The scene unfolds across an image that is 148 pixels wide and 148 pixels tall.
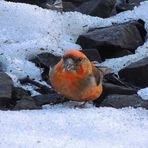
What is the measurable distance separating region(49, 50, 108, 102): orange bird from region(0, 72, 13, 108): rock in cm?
50

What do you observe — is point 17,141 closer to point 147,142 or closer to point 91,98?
point 147,142

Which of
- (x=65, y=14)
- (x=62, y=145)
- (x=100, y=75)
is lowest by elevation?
(x=65, y=14)

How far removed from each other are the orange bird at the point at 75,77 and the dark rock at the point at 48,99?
0.31 metres

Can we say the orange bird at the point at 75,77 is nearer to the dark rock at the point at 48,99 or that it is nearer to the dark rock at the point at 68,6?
the dark rock at the point at 48,99

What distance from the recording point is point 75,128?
3.95 metres

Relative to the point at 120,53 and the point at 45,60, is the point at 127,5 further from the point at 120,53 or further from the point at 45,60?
the point at 45,60

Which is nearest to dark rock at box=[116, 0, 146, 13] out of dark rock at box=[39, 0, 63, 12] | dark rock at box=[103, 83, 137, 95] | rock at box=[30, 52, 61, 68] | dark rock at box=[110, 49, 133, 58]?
dark rock at box=[39, 0, 63, 12]

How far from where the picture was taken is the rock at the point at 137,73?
5.81 m

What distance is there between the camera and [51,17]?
685 centimetres

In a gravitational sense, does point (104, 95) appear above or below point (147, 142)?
below

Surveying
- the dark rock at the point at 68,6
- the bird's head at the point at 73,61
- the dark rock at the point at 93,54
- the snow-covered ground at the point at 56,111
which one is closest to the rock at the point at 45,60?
the snow-covered ground at the point at 56,111

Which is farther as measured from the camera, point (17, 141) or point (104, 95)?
point (104, 95)

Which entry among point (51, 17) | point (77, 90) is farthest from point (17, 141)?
point (51, 17)

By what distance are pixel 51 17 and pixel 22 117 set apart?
289 centimetres
